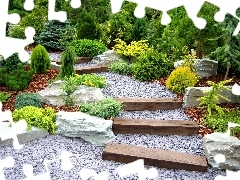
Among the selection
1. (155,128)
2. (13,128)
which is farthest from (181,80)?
(13,128)

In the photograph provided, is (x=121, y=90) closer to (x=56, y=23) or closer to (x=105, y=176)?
(x=105, y=176)

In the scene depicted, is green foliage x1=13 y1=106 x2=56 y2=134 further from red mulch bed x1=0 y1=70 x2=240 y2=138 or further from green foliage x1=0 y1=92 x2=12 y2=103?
green foliage x1=0 y1=92 x2=12 y2=103

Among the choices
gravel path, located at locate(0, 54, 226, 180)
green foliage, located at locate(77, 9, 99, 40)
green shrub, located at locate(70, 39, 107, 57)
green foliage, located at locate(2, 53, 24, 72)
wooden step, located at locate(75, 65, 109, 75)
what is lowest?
gravel path, located at locate(0, 54, 226, 180)

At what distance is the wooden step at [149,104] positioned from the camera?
7855 mm

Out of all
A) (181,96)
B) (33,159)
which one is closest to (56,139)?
(33,159)

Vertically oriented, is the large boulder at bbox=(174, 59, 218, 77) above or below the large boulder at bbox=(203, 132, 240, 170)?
above

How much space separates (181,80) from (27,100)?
2.88 meters

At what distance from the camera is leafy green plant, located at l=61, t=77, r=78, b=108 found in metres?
7.75

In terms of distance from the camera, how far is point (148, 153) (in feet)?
21.1

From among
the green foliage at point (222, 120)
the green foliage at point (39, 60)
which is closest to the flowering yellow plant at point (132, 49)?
the green foliage at point (39, 60)

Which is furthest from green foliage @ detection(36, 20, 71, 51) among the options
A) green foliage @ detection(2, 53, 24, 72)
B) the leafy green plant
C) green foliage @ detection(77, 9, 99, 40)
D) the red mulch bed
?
the leafy green plant

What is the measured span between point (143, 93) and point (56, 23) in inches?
176

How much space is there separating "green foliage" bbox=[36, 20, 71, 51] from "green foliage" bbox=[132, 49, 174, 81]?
124 inches

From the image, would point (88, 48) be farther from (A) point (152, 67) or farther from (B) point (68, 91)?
(B) point (68, 91)
